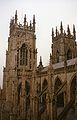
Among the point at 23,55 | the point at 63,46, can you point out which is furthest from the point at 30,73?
the point at 63,46

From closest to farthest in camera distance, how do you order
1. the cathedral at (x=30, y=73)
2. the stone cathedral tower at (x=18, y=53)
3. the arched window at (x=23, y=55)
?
the cathedral at (x=30, y=73), the stone cathedral tower at (x=18, y=53), the arched window at (x=23, y=55)

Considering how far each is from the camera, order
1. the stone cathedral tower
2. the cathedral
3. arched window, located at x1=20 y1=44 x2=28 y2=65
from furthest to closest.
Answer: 1. arched window, located at x1=20 y1=44 x2=28 y2=65
2. the stone cathedral tower
3. the cathedral

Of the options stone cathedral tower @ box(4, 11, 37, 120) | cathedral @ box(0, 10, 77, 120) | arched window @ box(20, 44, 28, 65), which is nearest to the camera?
cathedral @ box(0, 10, 77, 120)

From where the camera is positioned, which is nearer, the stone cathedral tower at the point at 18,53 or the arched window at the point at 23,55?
the stone cathedral tower at the point at 18,53

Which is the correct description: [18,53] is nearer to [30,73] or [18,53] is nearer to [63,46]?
[30,73]

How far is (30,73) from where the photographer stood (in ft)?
139

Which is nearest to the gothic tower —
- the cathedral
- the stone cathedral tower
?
the cathedral

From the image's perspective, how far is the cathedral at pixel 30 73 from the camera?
30.0 m

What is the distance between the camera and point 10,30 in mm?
48656

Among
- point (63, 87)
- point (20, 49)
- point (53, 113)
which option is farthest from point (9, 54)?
point (53, 113)

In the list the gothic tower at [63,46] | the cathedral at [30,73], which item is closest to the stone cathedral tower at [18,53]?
the cathedral at [30,73]

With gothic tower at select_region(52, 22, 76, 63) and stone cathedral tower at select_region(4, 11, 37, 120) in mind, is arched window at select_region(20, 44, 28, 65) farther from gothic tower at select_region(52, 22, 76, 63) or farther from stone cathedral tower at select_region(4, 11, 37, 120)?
gothic tower at select_region(52, 22, 76, 63)

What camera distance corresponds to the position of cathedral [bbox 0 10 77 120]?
30.0 metres

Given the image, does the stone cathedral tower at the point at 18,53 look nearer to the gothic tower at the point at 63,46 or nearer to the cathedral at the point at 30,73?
the cathedral at the point at 30,73
